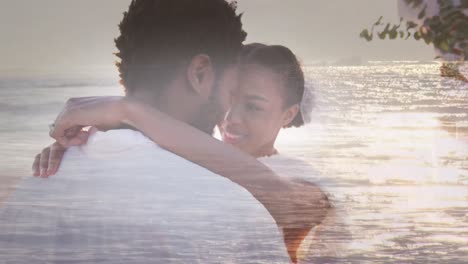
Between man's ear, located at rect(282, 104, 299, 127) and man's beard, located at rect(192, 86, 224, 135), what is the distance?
10.2 inches

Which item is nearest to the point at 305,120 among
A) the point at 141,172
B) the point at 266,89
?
the point at 266,89

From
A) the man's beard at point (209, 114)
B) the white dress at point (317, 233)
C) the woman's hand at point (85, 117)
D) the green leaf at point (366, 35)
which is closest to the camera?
the woman's hand at point (85, 117)

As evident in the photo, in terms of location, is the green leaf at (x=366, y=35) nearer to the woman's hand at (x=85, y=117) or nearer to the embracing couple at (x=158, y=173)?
the embracing couple at (x=158, y=173)

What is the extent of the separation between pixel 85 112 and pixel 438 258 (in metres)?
0.96

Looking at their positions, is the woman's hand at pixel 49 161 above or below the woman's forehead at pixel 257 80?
below

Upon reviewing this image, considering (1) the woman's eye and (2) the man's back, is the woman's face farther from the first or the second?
(2) the man's back

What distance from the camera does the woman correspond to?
162 centimetres

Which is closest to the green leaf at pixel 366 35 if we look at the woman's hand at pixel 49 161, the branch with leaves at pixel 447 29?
the branch with leaves at pixel 447 29

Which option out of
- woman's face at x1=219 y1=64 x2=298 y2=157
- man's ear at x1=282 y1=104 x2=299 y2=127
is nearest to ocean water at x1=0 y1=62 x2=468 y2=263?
man's ear at x1=282 y1=104 x2=299 y2=127

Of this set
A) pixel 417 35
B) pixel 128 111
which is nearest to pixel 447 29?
pixel 417 35

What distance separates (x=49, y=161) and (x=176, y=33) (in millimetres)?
348

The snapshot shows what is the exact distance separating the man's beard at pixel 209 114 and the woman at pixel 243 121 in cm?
7

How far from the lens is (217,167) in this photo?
1.70m

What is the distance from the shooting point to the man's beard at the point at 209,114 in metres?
1.73
